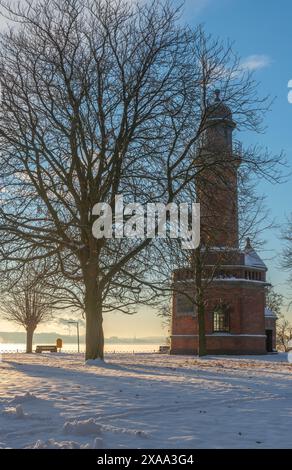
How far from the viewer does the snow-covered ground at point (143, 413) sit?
7277mm

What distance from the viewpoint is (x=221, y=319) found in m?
44.8

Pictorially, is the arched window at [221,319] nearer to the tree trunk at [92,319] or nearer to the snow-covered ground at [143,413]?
the tree trunk at [92,319]

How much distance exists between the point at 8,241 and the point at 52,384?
8545mm

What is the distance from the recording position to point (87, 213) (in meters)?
21.7

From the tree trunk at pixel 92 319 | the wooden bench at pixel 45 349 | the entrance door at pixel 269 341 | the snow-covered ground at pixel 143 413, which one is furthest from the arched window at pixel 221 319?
the snow-covered ground at pixel 143 413

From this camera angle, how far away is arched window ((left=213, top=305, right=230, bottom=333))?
146 ft

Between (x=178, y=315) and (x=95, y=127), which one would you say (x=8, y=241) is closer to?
(x=95, y=127)

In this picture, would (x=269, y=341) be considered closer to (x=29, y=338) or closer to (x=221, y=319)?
(x=221, y=319)

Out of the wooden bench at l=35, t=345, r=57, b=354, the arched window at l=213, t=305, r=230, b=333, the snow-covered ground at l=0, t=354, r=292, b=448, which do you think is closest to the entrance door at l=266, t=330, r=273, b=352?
the arched window at l=213, t=305, r=230, b=333
